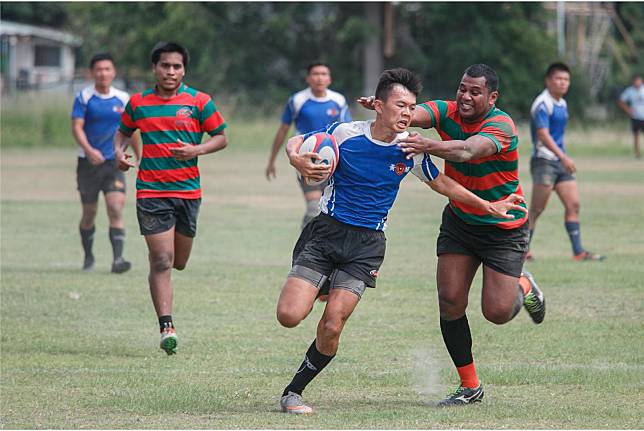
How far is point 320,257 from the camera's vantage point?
23.4ft

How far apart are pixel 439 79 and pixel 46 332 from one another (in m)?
42.2

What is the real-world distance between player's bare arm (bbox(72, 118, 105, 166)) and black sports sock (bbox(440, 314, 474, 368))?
20.8ft

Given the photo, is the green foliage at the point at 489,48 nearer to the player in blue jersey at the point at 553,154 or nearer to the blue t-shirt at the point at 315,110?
the player in blue jersey at the point at 553,154

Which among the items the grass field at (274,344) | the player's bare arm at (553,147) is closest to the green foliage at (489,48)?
the grass field at (274,344)

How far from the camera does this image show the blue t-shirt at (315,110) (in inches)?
566

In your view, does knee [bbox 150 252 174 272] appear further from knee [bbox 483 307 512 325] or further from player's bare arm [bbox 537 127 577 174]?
player's bare arm [bbox 537 127 577 174]

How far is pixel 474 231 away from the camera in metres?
7.50

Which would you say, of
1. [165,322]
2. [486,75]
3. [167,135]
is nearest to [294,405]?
[165,322]

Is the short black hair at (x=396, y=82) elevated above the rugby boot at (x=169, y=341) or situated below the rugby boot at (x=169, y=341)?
above

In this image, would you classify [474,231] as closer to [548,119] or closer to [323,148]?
[323,148]

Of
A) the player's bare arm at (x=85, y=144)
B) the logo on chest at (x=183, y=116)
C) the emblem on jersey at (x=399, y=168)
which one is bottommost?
the player's bare arm at (x=85, y=144)

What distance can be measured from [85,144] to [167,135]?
417cm

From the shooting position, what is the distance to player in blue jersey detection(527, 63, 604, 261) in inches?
546

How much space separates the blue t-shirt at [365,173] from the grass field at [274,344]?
117cm
